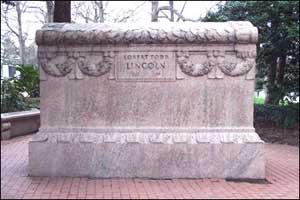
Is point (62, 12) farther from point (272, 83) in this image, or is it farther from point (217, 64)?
point (272, 83)

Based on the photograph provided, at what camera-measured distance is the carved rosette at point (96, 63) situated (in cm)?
726

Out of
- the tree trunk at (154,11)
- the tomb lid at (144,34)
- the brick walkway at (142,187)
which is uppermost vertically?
the tree trunk at (154,11)

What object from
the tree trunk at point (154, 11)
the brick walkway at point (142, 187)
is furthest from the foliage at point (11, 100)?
the tree trunk at point (154, 11)

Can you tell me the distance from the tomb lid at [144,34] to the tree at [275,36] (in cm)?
530

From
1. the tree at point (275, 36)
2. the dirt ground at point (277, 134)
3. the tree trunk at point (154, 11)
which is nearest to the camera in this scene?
the dirt ground at point (277, 134)

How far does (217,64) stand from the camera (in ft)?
24.2

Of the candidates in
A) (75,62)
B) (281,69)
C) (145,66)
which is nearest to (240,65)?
(145,66)

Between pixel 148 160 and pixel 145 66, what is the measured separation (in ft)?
4.88

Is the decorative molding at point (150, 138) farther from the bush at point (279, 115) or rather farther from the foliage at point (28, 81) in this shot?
the foliage at point (28, 81)

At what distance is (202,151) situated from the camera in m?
7.34

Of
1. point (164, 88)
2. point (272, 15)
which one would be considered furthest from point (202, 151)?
point (272, 15)

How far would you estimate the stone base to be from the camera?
23.7 feet

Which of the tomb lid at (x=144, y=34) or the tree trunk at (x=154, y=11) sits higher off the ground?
the tree trunk at (x=154, y=11)

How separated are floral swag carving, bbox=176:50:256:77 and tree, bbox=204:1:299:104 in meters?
5.18
